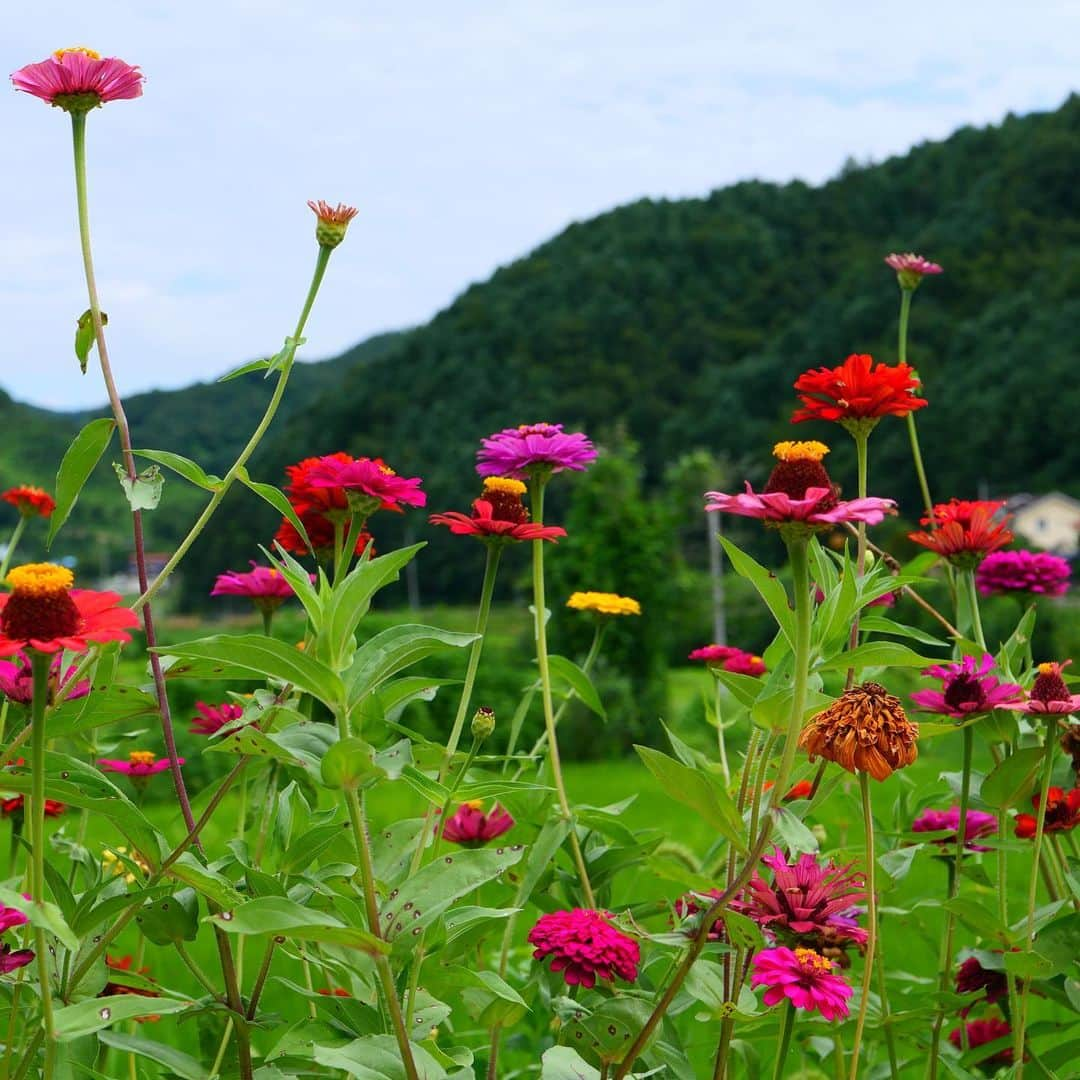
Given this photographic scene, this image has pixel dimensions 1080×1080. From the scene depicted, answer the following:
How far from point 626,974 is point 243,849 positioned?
384 millimetres

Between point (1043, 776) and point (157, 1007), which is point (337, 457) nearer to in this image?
point (157, 1007)

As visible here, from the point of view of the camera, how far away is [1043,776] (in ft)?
4.17

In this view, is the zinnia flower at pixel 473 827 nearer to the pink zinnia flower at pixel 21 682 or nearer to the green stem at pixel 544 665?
the green stem at pixel 544 665

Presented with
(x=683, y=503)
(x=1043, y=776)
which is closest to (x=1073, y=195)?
(x=683, y=503)

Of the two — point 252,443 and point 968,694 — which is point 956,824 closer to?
point 968,694

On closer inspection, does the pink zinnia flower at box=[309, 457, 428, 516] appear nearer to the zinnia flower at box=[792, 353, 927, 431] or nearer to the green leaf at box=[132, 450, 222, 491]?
the green leaf at box=[132, 450, 222, 491]

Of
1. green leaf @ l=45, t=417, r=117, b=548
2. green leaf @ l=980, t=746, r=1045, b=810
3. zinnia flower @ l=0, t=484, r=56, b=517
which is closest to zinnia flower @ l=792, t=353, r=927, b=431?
green leaf @ l=980, t=746, r=1045, b=810

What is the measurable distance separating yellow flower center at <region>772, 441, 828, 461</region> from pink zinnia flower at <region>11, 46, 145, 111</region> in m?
0.68

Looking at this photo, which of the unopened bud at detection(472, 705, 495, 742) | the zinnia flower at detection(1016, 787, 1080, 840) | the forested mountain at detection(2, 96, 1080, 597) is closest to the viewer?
the unopened bud at detection(472, 705, 495, 742)

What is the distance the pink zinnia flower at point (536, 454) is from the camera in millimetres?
1301

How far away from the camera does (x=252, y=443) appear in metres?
1.00

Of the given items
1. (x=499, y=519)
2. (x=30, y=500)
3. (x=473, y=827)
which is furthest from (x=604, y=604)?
(x=30, y=500)

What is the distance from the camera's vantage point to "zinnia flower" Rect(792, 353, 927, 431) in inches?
46.6

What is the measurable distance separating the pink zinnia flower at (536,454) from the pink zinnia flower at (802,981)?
54cm
